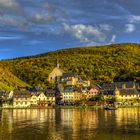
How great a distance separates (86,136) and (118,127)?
17.0m

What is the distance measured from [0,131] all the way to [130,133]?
27155mm

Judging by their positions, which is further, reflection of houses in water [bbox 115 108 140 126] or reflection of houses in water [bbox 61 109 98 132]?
reflection of houses in water [bbox 115 108 140 126]

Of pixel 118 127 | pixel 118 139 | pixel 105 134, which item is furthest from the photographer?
pixel 118 127

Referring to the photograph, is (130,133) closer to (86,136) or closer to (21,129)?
(86,136)

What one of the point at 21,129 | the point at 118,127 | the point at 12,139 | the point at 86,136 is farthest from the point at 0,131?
the point at 118,127

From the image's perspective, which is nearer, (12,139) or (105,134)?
(12,139)

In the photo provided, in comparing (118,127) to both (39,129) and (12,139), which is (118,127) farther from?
(12,139)

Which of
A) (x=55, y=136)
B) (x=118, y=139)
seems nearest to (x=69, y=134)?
(x=55, y=136)

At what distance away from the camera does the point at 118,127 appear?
90688 mm

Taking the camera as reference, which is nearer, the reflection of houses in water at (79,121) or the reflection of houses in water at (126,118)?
the reflection of houses in water at (79,121)

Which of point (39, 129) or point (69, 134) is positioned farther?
point (39, 129)

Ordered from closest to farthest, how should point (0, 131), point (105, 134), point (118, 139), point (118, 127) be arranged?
point (118, 139) < point (105, 134) < point (0, 131) < point (118, 127)

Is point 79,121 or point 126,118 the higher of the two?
point 126,118

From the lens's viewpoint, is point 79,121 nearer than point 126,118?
Yes
